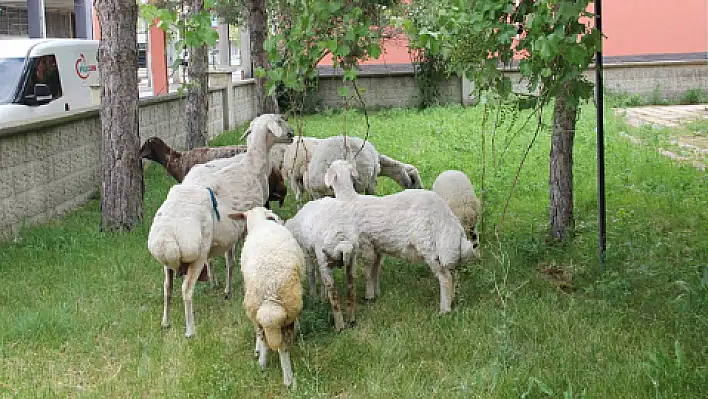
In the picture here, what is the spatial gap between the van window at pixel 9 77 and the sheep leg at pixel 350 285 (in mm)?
9490

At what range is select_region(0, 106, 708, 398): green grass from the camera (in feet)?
16.5

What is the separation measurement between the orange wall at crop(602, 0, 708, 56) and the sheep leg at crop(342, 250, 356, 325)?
23.6 m

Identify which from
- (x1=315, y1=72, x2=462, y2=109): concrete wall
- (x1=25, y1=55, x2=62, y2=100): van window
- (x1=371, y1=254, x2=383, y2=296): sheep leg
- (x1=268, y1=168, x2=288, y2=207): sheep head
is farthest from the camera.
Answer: (x1=315, y1=72, x2=462, y2=109): concrete wall

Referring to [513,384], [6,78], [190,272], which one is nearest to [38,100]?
[6,78]

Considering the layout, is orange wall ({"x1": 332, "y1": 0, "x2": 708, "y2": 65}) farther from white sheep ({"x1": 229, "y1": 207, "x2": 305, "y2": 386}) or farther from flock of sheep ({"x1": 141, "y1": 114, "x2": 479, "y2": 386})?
white sheep ({"x1": 229, "y1": 207, "x2": 305, "y2": 386})

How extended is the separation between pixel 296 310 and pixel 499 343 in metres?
1.33

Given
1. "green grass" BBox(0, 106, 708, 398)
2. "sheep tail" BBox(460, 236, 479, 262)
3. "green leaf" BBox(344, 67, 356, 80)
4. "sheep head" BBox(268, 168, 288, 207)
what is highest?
"green leaf" BBox(344, 67, 356, 80)

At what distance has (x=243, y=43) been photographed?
32.2m

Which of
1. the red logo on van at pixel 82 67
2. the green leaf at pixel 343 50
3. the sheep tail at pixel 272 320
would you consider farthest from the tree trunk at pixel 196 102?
the sheep tail at pixel 272 320

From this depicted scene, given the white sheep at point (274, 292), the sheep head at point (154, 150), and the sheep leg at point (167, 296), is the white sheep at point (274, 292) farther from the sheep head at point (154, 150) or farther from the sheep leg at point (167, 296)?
the sheep head at point (154, 150)

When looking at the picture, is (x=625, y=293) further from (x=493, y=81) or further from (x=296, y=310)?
(x=296, y=310)

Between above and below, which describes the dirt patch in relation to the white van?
below

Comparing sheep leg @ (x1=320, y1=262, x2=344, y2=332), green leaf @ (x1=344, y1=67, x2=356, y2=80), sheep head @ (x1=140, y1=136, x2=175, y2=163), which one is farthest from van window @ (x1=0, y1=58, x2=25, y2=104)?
green leaf @ (x1=344, y1=67, x2=356, y2=80)

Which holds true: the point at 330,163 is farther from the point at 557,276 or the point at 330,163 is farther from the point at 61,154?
the point at 61,154
